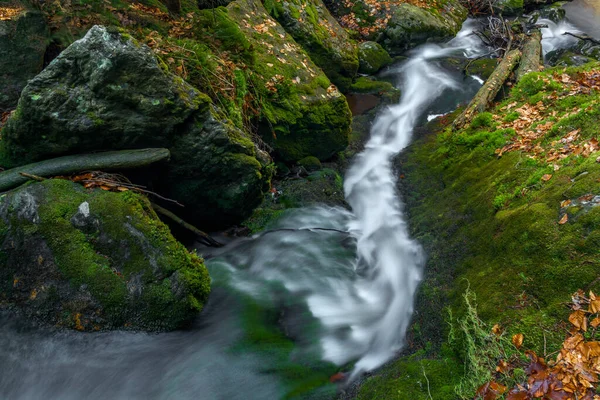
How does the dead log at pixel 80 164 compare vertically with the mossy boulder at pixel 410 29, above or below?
below

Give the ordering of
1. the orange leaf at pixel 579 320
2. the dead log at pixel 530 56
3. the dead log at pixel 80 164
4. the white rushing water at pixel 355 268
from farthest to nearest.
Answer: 1. the dead log at pixel 530 56
2. the white rushing water at pixel 355 268
3. the dead log at pixel 80 164
4. the orange leaf at pixel 579 320

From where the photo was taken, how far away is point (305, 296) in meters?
5.45

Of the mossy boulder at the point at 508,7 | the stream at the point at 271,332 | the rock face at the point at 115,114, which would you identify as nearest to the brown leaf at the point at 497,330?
the stream at the point at 271,332

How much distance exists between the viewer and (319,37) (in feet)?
32.9

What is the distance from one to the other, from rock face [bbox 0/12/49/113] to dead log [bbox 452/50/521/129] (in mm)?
7497

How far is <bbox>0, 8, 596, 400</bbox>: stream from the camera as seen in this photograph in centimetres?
412

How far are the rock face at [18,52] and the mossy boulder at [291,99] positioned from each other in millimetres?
3419

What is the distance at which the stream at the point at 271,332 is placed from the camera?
4.12 meters

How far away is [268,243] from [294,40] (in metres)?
5.37

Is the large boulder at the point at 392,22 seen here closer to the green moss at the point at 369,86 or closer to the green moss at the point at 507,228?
the green moss at the point at 369,86

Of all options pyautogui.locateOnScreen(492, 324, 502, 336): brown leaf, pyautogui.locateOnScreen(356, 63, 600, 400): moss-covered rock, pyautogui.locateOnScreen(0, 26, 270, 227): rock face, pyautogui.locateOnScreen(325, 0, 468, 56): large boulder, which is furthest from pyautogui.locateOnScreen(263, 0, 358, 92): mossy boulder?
pyautogui.locateOnScreen(492, 324, 502, 336): brown leaf

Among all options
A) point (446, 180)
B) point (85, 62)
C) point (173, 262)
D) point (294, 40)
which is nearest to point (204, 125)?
point (85, 62)

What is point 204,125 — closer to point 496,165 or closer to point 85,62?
point 85,62

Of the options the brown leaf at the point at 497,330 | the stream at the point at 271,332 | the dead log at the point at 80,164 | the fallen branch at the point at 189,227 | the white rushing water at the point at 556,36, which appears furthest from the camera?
the white rushing water at the point at 556,36
